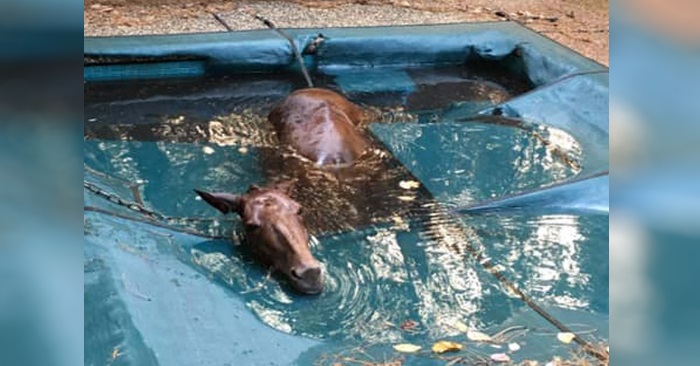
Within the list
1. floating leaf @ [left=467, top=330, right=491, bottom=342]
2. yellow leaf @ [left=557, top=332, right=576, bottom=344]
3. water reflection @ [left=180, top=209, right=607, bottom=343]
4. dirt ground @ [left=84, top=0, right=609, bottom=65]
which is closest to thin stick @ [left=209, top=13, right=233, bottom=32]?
dirt ground @ [left=84, top=0, right=609, bottom=65]

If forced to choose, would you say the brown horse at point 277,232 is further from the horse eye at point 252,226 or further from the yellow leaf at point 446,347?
the yellow leaf at point 446,347

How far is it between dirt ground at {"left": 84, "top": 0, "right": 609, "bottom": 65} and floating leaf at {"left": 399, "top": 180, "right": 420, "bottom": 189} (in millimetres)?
2924

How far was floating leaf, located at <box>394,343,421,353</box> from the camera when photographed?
3.52 metres

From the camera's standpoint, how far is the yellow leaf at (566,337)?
11.8 feet

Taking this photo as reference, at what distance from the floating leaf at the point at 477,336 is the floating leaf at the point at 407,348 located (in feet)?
0.79

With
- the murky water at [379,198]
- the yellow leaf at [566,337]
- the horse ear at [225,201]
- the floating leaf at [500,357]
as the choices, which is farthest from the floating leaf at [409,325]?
the horse ear at [225,201]

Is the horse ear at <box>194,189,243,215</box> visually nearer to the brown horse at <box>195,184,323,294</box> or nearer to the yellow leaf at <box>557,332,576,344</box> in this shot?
the brown horse at <box>195,184,323,294</box>

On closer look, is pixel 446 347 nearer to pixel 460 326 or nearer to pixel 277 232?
pixel 460 326

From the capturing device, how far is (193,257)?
416cm

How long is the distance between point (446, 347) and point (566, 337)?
0.49 metres

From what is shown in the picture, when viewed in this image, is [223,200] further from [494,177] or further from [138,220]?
[494,177]

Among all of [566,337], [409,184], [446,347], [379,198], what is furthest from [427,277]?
[409,184]

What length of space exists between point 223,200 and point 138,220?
408 mm
